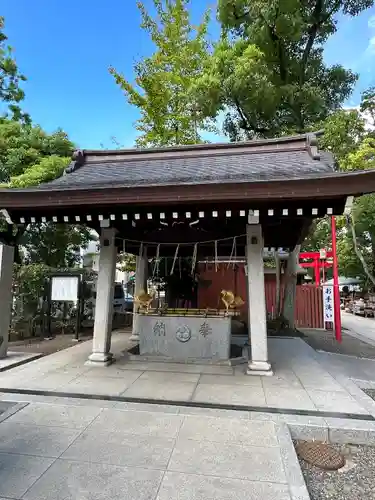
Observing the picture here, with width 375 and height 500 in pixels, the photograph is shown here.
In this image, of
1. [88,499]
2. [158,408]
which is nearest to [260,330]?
[158,408]

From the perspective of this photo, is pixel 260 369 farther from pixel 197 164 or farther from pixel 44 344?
pixel 44 344

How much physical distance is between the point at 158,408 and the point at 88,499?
1760 mm

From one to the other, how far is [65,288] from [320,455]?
6713mm

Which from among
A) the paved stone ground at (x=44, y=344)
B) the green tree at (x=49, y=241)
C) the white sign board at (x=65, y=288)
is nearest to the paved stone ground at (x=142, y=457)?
the paved stone ground at (x=44, y=344)

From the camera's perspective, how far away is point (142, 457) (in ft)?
9.68

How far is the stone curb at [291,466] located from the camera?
8.14 feet

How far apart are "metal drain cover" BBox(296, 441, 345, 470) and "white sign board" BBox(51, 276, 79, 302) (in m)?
6.24

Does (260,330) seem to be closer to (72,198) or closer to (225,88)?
(72,198)

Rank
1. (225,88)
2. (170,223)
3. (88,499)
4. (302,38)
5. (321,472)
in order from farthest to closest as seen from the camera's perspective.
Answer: (302,38) < (225,88) < (170,223) < (321,472) < (88,499)

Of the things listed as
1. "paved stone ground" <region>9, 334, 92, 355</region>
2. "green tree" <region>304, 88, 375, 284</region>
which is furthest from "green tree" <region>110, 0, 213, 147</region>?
"paved stone ground" <region>9, 334, 92, 355</region>

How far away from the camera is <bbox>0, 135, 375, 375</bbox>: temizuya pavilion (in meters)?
4.83

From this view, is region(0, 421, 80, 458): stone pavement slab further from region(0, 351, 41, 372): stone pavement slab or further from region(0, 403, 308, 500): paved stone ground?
region(0, 351, 41, 372): stone pavement slab

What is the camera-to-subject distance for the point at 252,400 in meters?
4.32

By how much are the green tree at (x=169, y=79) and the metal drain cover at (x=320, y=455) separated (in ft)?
47.6
